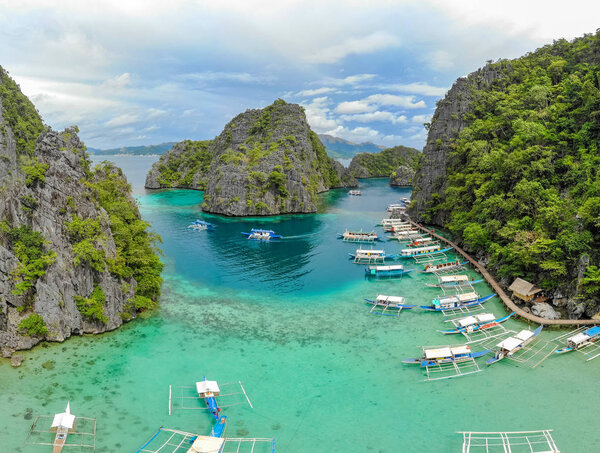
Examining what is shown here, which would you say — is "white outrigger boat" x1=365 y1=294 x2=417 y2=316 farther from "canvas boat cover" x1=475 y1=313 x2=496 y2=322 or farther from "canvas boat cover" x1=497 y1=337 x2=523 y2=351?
"canvas boat cover" x1=497 y1=337 x2=523 y2=351

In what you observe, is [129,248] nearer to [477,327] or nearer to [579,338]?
[477,327]

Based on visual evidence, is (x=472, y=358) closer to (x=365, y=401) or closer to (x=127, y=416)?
(x=365, y=401)

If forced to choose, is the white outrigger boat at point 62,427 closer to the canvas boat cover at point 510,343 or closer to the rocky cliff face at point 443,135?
the canvas boat cover at point 510,343

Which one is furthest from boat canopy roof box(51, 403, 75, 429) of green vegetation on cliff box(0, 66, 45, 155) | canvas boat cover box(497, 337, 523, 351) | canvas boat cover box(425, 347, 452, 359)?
green vegetation on cliff box(0, 66, 45, 155)

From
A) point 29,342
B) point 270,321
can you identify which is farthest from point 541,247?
point 29,342

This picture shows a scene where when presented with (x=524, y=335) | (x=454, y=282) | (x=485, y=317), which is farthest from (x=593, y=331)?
(x=454, y=282)

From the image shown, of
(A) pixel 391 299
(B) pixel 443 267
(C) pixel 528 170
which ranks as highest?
(C) pixel 528 170
